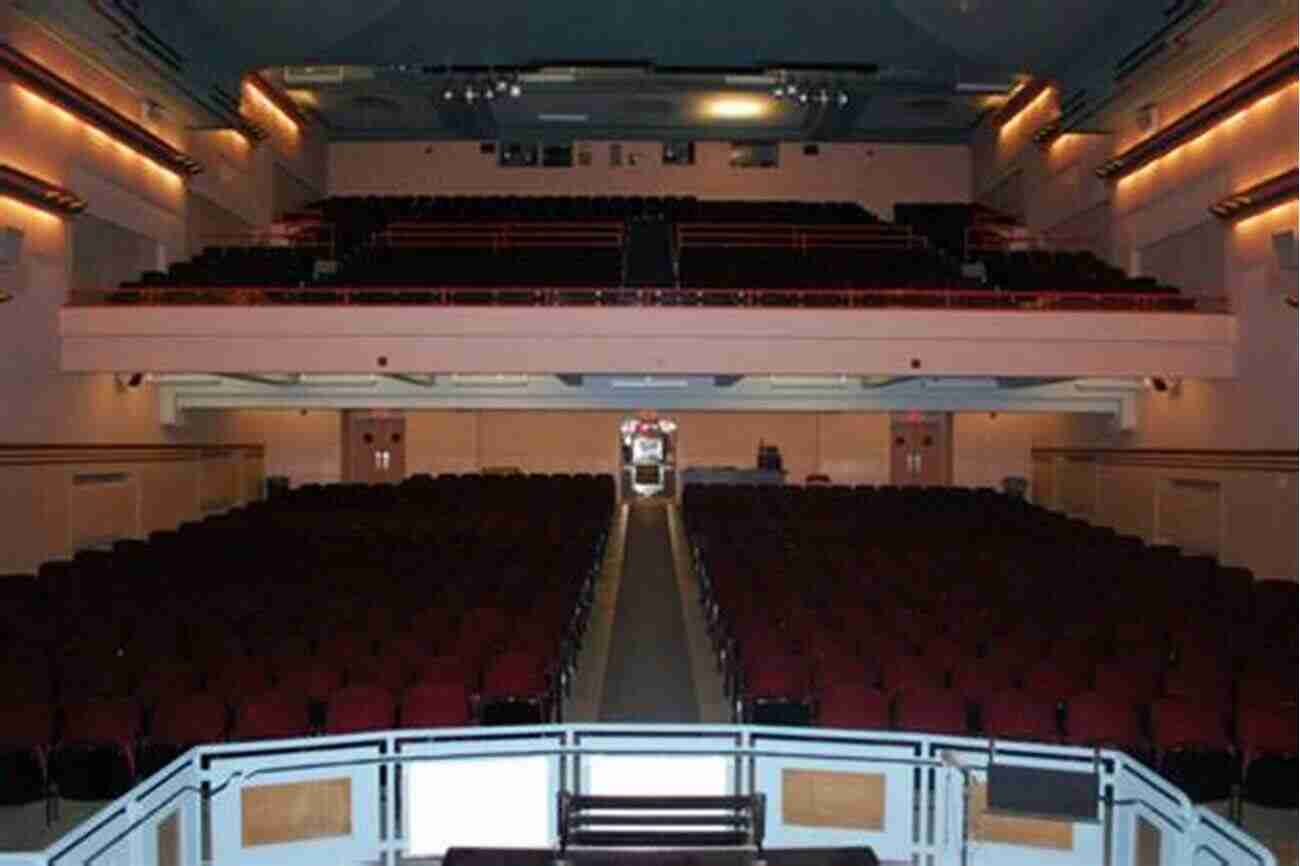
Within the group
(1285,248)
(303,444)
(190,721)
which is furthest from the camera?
(303,444)

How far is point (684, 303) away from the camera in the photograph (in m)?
17.0

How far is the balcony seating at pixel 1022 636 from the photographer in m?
7.79

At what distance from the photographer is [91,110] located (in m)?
16.7

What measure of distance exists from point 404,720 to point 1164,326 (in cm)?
1238

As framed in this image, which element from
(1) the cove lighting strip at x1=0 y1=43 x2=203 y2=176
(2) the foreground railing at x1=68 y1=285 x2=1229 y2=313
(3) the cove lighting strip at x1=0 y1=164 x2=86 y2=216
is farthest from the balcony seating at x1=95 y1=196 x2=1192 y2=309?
(1) the cove lighting strip at x1=0 y1=43 x2=203 y2=176

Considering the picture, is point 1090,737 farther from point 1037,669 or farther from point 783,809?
point 783,809

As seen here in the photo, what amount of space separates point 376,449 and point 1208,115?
1944 cm

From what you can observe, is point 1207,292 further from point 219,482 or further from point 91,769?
point 219,482

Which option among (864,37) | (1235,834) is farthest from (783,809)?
(864,37)

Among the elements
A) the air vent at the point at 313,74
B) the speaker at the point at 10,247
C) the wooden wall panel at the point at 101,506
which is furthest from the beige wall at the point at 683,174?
the speaker at the point at 10,247

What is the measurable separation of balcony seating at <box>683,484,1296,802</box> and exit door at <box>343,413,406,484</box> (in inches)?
555

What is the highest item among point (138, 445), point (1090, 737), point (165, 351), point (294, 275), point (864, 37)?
point (864, 37)

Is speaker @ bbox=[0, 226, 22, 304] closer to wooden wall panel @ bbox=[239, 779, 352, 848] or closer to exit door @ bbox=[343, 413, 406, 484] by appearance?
wooden wall panel @ bbox=[239, 779, 352, 848]

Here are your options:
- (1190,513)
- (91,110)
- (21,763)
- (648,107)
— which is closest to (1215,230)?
(1190,513)
